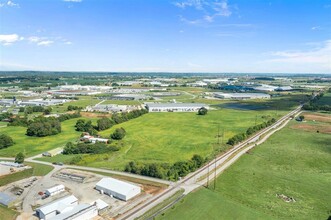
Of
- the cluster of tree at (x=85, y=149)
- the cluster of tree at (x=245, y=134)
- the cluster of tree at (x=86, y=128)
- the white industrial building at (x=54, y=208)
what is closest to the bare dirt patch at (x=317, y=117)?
the cluster of tree at (x=245, y=134)

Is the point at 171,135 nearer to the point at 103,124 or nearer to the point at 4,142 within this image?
the point at 103,124

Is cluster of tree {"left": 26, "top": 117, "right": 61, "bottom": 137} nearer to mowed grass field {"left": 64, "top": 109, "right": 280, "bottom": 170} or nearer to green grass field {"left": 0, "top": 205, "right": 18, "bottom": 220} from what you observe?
mowed grass field {"left": 64, "top": 109, "right": 280, "bottom": 170}

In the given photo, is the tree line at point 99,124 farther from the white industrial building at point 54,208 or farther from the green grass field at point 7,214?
the green grass field at point 7,214

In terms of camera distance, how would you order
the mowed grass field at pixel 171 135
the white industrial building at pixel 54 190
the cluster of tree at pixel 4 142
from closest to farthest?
1. the white industrial building at pixel 54 190
2. the mowed grass field at pixel 171 135
3. the cluster of tree at pixel 4 142

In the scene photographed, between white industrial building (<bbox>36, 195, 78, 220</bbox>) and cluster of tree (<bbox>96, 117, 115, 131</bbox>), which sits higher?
cluster of tree (<bbox>96, 117, 115, 131</bbox>)

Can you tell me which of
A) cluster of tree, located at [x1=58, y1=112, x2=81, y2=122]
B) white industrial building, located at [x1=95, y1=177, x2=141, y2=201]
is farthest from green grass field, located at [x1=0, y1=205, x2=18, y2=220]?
cluster of tree, located at [x1=58, y1=112, x2=81, y2=122]

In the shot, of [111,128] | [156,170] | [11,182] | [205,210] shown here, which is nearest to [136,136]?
[111,128]

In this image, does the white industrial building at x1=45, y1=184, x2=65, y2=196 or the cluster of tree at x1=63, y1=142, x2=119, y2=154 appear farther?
the cluster of tree at x1=63, y1=142, x2=119, y2=154
